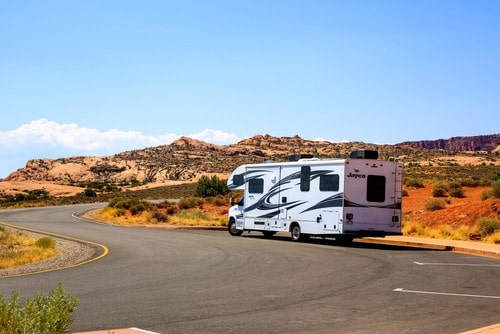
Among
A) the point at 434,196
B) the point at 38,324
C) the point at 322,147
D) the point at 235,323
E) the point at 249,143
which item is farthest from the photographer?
the point at 249,143

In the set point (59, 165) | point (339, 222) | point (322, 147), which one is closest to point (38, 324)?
point (339, 222)

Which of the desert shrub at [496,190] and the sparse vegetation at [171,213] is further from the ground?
the desert shrub at [496,190]

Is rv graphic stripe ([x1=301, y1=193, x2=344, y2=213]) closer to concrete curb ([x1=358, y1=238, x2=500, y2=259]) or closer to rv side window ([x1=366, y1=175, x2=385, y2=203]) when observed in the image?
rv side window ([x1=366, y1=175, x2=385, y2=203])

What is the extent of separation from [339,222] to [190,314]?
14424mm

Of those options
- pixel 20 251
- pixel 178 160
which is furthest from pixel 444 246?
pixel 178 160

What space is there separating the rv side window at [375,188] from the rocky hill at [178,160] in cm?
8980

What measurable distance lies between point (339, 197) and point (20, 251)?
11.1m

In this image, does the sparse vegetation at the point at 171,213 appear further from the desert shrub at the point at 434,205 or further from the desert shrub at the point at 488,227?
the desert shrub at the point at 488,227

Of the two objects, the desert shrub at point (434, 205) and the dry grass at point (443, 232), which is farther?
the desert shrub at point (434, 205)

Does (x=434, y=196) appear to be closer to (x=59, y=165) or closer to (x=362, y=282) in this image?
(x=362, y=282)

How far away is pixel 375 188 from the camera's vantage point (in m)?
25.4

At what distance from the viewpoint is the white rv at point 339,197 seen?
24.9 meters

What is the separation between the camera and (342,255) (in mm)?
21781

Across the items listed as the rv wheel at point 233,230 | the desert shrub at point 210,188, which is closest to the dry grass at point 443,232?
the rv wheel at point 233,230
